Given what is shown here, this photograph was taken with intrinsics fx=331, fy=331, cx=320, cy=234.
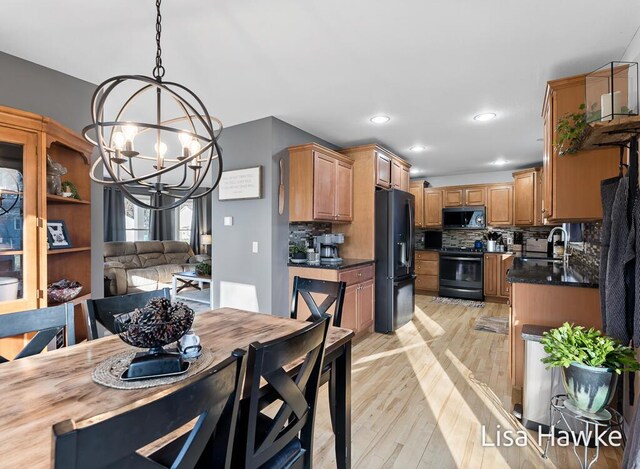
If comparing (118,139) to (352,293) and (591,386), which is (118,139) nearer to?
(591,386)

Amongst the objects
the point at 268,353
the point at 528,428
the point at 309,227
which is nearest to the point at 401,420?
the point at 528,428

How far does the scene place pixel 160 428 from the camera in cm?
60

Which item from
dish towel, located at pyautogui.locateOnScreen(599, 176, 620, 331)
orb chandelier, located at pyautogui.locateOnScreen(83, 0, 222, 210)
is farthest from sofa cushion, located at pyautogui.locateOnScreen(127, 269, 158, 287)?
dish towel, located at pyautogui.locateOnScreen(599, 176, 620, 331)

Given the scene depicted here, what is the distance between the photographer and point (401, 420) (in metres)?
2.16

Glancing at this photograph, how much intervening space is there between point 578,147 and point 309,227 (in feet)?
9.01

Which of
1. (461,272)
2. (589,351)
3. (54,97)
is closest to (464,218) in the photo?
(461,272)

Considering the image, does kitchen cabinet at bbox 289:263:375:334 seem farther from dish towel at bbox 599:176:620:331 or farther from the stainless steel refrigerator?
dish towel at bbox 599:176:620:331

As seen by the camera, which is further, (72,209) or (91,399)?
(72,209)

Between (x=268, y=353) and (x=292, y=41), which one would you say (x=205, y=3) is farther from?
(x=268, y=353)

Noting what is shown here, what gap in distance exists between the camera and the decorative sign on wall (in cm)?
340

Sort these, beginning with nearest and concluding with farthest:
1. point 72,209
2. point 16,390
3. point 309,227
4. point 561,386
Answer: point 16,390, point 561,386, point 72,209, point 309,227

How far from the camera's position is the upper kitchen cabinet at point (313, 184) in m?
3.45

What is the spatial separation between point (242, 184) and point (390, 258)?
190 cm

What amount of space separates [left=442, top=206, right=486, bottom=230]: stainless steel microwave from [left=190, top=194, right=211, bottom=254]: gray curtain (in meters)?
5.65
